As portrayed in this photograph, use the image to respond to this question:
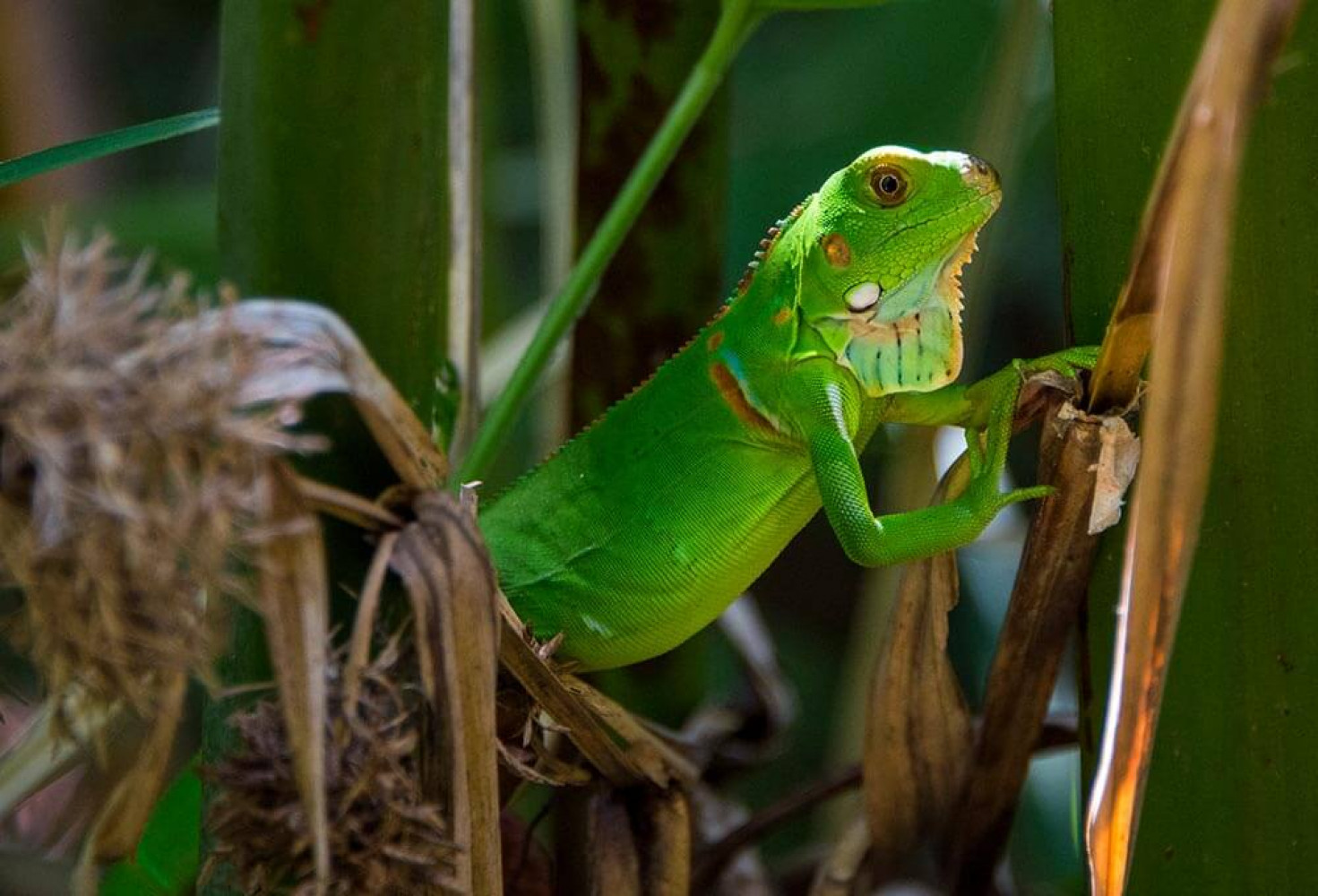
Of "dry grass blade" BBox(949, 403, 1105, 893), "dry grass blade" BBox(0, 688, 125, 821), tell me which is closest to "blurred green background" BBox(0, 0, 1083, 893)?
"dry grass blade" BBox(949, 403, 1105, 893)

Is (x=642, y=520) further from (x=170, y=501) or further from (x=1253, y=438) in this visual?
(x=170, y=501)

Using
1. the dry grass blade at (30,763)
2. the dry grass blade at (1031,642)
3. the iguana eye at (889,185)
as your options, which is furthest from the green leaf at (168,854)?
the iguana eye at (889,185)

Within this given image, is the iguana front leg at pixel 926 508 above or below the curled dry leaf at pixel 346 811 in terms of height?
above

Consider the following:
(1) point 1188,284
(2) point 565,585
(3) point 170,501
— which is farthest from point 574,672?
(1) point 1188,284

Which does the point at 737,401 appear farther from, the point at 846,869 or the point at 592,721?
the point at 846,869

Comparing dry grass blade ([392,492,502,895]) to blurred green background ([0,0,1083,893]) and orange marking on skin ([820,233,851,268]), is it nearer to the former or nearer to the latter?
orange marking on skin ([820,233,851,268])

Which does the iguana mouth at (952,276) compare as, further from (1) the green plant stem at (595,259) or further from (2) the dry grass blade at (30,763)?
(2) the dry grass blade at (30,763)
